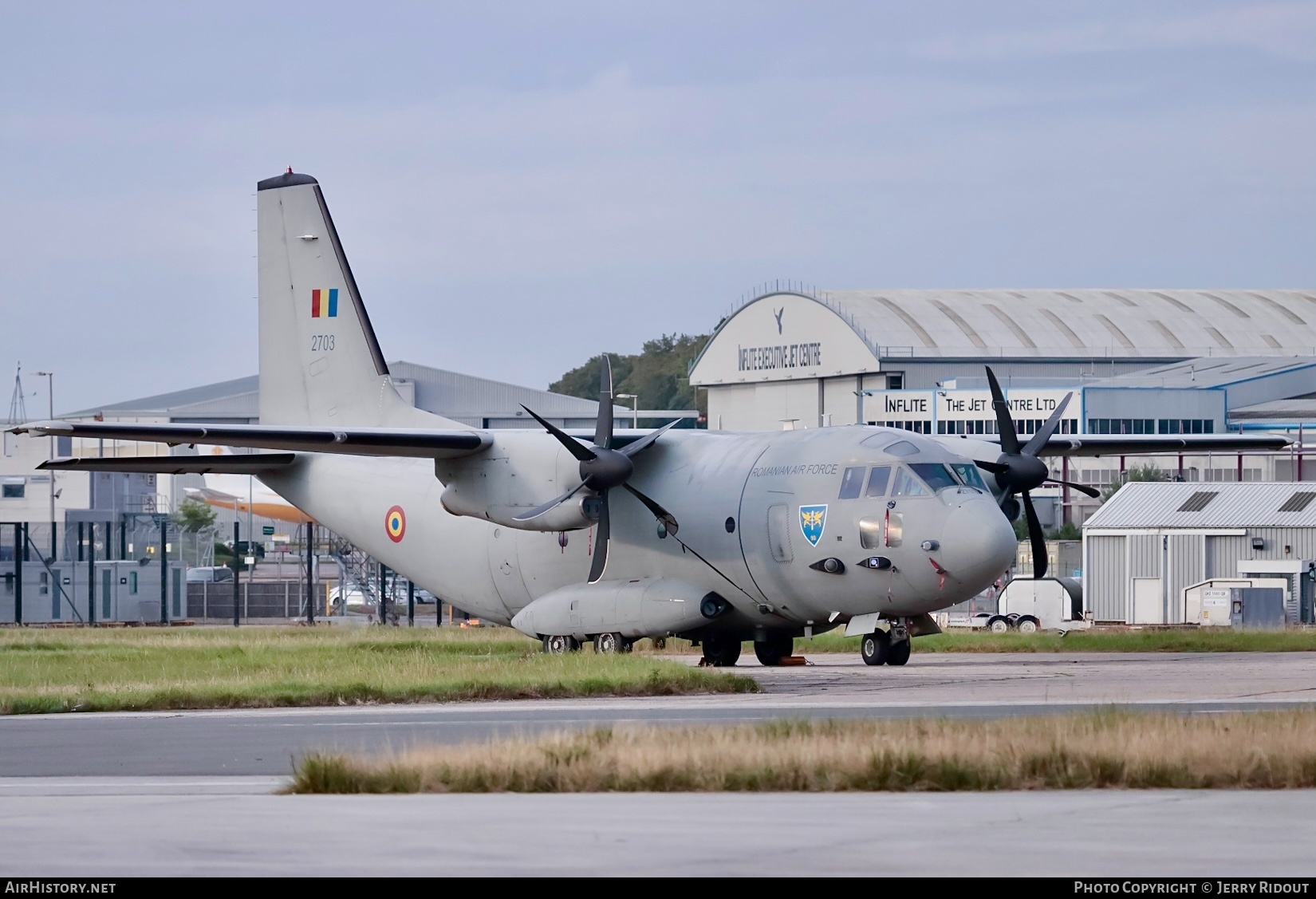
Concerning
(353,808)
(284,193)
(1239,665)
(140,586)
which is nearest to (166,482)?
(140,586)

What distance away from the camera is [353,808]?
10062mm

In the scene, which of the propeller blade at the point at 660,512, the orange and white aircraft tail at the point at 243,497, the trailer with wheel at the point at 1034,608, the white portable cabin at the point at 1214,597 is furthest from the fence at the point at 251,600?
the propeller blade at the point at 660,512

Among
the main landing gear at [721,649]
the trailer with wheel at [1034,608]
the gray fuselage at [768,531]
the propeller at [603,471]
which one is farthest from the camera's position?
the trailer with wheel at [1034,608]

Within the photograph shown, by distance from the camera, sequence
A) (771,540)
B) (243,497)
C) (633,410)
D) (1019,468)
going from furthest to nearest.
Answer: (243,497) → (633,410) → (1019,468) → (771,540)

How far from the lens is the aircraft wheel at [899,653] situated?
2836 cm

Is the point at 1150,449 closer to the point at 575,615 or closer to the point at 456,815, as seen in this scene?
the point at 575,615

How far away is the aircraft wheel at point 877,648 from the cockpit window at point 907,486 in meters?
2.76

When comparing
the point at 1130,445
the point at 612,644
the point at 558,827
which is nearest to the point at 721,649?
the point at 612,644

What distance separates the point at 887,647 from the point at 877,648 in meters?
0.21

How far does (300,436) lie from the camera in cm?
2966

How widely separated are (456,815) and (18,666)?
21.8 meters

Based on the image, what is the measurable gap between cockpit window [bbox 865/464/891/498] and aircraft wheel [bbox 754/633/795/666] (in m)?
4.40

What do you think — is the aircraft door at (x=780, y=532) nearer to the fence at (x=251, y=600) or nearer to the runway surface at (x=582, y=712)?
the runway surface at (x=582, y=712)

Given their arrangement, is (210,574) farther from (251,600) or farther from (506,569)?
(506,569)
